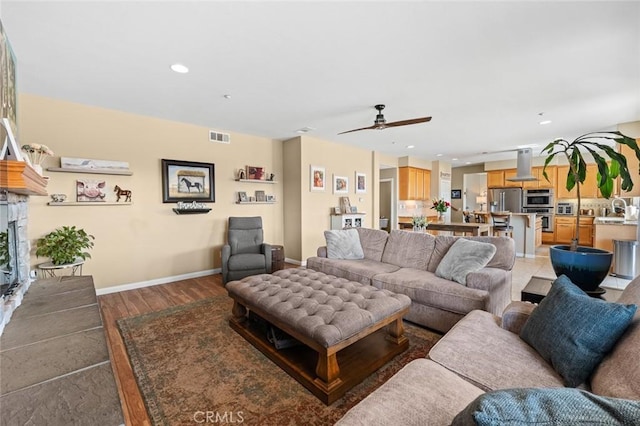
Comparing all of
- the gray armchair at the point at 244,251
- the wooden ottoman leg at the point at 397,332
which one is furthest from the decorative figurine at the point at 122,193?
the wooden ottoman leg at the point at 397,332

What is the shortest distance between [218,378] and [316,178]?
13.7ft

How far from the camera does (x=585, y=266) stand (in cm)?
201

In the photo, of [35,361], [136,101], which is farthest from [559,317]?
[136,101]

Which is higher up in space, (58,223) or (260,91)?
(260,91)

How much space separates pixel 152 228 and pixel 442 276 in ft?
13.2

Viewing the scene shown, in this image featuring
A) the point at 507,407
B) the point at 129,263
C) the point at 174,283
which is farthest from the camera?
the point at 174,283

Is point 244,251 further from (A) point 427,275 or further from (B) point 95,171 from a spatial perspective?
(A) point 427,275

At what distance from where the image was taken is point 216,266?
4922 millimetres

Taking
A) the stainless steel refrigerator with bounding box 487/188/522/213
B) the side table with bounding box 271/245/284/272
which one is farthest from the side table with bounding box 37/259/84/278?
the stainless steel refrigerator with bounding box 487/188/522/213

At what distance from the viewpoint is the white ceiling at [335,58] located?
1906 millimetres

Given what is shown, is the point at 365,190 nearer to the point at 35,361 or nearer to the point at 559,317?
the point at 559,317

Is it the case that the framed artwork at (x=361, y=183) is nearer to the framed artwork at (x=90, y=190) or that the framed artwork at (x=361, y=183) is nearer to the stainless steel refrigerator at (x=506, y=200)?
the stainless steel refrigerator at (x=506, y=200)

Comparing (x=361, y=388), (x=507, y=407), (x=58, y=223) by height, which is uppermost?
(x=58, y=223)
